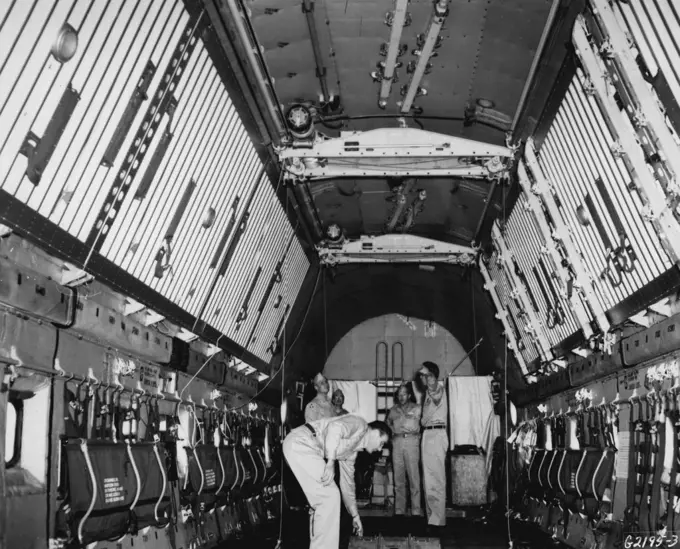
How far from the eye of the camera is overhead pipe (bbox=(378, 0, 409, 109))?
6.45 metres

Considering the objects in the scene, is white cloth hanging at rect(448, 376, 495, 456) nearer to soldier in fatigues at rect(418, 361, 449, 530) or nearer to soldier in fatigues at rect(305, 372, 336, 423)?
soldier in fatigues at rect(418, 361, 449, 530)

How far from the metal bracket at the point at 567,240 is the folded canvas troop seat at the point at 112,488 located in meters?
4.30

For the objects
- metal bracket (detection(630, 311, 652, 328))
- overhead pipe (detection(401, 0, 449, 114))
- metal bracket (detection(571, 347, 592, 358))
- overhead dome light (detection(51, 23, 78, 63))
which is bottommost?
metal bracket (detection(571, 347, 592, 358))

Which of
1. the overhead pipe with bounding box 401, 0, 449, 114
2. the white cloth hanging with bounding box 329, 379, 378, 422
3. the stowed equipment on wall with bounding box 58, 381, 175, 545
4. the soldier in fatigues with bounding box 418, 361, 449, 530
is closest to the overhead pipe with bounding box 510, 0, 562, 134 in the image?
the overhead pipe with bounding box 401, 0, 449, 114

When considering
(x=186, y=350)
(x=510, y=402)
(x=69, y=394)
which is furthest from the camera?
(x=510, y=402)

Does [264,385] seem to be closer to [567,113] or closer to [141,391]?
[141,391]

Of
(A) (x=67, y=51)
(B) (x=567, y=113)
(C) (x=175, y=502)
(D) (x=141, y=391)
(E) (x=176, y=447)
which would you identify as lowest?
(C) (x=175, y=502)

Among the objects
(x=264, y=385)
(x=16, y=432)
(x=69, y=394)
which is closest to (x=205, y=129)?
(x=69, y=394)

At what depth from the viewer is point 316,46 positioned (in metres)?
7.07

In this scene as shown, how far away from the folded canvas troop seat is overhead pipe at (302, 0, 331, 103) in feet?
11.9

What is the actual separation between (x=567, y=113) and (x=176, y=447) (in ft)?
15.1

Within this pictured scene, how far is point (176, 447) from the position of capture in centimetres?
770

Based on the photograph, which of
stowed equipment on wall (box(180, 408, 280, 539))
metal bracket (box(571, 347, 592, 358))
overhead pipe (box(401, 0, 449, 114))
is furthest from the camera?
metal bracket (box(571, 347, 592, 358))

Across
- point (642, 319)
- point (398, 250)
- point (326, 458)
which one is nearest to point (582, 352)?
point (642, 319)
